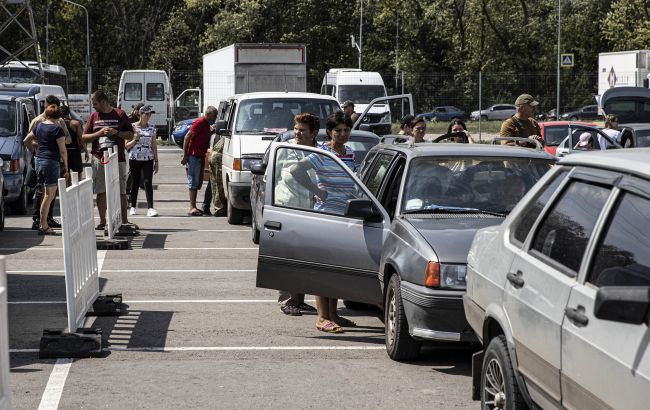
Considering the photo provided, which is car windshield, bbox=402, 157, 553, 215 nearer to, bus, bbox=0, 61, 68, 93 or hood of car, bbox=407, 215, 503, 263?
hood of car, bbox=407, 215, 503, 263

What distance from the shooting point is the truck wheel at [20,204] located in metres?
19.2

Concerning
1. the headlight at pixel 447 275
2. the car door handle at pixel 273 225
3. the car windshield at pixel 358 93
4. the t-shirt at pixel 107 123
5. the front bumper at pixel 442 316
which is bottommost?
the front bumper at pixel 442 316

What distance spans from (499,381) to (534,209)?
87cm

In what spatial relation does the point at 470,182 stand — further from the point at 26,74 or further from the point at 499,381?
the point at 26,74

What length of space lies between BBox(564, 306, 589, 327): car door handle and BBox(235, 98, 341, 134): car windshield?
1309cm

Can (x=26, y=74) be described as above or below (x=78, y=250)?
above

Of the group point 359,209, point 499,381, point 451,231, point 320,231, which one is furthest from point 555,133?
point 499,381

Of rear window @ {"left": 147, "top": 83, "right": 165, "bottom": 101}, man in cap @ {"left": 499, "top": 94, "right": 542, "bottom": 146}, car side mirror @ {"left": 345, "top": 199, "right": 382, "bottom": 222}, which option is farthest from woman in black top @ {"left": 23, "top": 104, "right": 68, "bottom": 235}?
rear window @ {"left": 147, "top": 83, "right": 165, "bottom": 101}

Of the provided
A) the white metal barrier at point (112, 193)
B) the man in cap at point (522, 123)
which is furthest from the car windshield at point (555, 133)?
the white metal barrier at point (112, 193)

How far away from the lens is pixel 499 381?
5793 mm

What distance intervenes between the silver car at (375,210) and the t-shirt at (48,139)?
6.82 m

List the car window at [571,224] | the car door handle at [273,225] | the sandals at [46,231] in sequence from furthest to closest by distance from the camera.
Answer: the sandals at [46,231] → the car door handle at [273,225] → the car window at [571,224]

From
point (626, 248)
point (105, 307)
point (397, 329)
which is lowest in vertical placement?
point (105, 307)

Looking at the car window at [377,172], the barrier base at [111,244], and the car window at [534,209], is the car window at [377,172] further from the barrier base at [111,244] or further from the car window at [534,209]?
the barrier base at [111,244]
